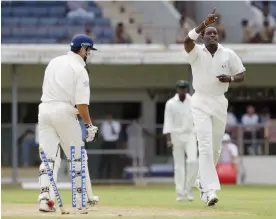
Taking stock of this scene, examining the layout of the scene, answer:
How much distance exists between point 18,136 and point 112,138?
7.79ft

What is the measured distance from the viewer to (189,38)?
1249 cm

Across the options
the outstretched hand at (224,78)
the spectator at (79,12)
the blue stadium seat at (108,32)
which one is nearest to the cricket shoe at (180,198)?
the outstretched hand at (224,78)

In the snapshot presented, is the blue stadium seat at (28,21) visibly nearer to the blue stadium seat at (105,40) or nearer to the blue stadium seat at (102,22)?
the blue stadium seat at (102,22)

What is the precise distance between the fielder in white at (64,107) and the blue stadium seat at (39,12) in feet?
58.3

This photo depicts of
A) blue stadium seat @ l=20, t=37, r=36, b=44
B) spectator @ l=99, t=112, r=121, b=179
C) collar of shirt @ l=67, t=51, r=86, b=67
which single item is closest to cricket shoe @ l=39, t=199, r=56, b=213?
collar of shirt @ l=67, t=51, r=86, b=67

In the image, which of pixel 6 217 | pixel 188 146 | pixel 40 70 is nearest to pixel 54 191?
pixel 6 217

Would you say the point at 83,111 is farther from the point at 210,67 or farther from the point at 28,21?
the point at 28,21

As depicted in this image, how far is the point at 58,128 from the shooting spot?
448 inches

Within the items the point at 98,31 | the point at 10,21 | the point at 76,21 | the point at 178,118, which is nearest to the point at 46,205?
the point at 178,118

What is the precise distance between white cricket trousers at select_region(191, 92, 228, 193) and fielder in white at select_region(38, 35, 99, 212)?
197 cm

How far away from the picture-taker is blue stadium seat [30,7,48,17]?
29.1 metres

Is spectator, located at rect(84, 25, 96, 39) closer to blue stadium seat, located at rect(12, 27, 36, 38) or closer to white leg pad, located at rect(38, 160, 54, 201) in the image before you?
blue stadium seat, located at rect(12, 27, 36, 38)

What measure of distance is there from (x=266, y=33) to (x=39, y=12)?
22.6 feet

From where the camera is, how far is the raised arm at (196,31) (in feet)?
38.9
